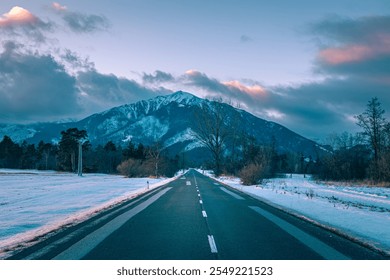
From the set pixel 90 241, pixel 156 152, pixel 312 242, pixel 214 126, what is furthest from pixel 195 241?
pixel 156 152

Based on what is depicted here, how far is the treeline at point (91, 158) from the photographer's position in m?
60.8

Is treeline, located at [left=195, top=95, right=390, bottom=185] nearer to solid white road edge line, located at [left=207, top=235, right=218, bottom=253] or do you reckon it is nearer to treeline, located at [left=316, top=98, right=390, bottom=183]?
treeline, located at [left=316, top=98, right=390, bottom=183]

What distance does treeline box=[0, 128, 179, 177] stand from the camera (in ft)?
200

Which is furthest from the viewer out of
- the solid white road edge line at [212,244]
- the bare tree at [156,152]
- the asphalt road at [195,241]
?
the bare tree at [156,152]

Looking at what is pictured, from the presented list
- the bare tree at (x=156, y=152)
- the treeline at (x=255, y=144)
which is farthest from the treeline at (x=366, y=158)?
the bare tree at (x=156, y=152)

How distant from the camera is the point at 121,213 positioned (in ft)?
46.1

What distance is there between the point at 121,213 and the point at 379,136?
44.2 metres

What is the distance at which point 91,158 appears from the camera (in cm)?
10138

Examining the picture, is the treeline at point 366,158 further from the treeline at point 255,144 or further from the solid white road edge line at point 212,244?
the solid white road edge line at point 212,244

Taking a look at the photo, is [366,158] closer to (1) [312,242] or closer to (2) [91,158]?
(1) [312,242]

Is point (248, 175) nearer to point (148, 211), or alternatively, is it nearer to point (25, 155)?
point (148, 211)

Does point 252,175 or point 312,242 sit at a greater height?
point 252,175

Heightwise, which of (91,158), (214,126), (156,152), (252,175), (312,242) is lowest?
(312,242)
